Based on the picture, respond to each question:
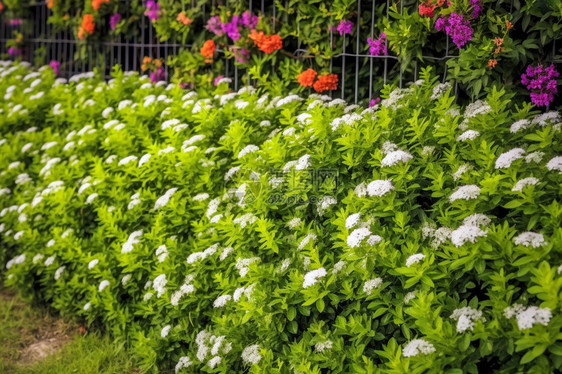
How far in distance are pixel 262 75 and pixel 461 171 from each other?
9.01ft

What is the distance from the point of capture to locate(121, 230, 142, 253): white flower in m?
4.09

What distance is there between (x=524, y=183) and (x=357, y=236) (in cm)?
83

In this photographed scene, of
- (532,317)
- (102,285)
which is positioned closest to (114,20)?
(102,285)

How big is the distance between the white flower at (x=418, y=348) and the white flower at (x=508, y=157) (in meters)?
0.97

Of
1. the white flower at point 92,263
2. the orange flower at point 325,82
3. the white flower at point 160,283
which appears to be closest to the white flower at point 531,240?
the white flower at point 160,283

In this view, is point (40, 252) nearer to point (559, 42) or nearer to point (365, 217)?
point (365, 217)

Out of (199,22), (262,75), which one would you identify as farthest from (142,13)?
(262,75)

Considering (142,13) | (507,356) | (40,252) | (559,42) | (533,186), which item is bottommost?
(40,252)

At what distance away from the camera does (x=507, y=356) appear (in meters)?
2.53

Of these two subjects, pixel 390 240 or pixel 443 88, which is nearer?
pixel 390 240

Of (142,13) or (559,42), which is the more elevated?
(142,13)

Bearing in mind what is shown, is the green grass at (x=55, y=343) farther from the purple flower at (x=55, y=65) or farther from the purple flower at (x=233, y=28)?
the purple flower at (x=55, y=65)

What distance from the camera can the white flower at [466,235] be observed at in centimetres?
266

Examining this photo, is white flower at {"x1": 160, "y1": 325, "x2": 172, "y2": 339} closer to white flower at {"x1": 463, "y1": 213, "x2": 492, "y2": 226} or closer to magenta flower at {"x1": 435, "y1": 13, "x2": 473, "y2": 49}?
white flower at {"x1": 463, "y1": 213, "x2": 492, "y2": 226}
